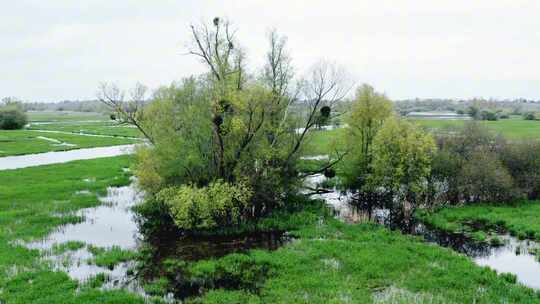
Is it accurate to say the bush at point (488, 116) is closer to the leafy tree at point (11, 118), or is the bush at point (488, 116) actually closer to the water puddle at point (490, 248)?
the water puddle at point (490, 248)

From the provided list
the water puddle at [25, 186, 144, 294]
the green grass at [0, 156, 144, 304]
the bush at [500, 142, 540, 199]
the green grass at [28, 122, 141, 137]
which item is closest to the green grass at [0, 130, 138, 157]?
the green grass at [28, 122, 141, 137]

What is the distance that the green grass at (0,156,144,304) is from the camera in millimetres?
16000

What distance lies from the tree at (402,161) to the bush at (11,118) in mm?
112445

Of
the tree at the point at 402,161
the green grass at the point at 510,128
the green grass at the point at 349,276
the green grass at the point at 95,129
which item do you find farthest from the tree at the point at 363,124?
the green grass at the point at 95,129

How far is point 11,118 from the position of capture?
4299 inches

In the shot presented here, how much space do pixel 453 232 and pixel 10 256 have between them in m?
25.2

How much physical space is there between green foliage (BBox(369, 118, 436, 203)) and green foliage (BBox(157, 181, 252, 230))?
10.3m

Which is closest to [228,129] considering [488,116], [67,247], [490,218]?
[67,247]

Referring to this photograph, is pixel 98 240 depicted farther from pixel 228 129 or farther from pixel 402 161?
pixel 402 161

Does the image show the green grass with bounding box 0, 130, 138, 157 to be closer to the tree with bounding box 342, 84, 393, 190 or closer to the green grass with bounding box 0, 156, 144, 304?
the green grass with bounding box 0, 156, 144, 304

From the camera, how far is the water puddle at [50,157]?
53250mm

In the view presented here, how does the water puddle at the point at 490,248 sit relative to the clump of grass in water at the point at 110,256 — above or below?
below

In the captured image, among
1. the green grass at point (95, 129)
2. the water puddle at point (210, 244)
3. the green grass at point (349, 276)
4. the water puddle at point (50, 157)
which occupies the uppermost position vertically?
the green grass at point (95, 129)

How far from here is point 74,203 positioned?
3209 centimetres
